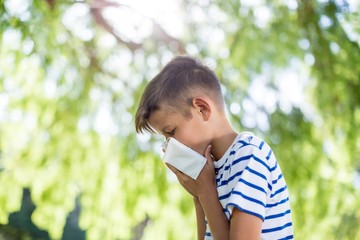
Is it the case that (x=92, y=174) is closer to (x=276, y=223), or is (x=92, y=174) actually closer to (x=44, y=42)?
(x=44, y=42)

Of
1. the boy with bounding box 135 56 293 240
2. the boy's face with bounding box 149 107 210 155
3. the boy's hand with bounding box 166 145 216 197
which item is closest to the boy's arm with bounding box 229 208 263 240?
the boy with bounding box 135 56 293 240

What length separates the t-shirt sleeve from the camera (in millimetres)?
1443

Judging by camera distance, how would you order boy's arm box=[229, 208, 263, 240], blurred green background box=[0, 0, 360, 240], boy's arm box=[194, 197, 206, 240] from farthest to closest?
blurred green background box=[0, 0, 360, 240] < boy's arm box=[194, 197, 206, 240] < boy's arm box=[229, 208, 263, 240]

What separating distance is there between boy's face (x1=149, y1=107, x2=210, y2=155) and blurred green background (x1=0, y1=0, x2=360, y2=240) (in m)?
2.65

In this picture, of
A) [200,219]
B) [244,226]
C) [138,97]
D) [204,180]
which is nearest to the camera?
[244,226]

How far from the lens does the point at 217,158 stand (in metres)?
1.64

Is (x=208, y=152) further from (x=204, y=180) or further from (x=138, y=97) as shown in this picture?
(x=138, y=97)

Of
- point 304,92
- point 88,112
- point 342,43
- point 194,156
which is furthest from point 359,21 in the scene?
point 194,156

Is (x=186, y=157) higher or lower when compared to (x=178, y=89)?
lower

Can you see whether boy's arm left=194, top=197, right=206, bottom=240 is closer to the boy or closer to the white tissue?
the boy

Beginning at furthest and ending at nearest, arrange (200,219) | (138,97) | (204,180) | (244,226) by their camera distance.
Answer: (138,97)
(200,219)
(204,180)
(244,226)

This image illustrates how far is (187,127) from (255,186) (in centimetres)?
22

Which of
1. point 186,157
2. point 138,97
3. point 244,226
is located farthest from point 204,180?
point 138,97

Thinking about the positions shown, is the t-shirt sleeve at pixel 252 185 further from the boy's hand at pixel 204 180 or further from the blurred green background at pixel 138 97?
the blurred green background at pixel 138 97
